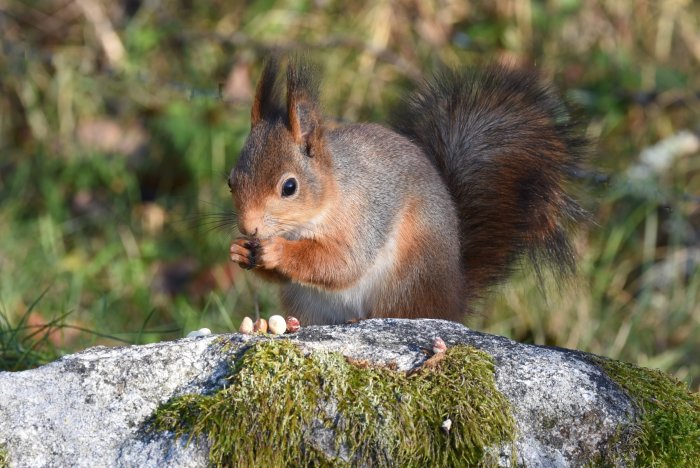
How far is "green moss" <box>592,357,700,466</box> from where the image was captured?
4.29ft

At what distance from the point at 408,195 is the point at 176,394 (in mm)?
840

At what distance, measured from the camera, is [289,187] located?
74.0 inches

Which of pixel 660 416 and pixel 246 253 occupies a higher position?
pixel 246 253

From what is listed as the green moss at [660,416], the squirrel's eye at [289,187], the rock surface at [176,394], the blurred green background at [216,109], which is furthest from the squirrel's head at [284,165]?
the blurred green background at [216,109]

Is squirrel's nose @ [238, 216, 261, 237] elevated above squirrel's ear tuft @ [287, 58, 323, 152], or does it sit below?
below

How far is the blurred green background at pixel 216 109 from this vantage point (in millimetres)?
3240

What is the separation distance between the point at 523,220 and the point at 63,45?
7.97ft

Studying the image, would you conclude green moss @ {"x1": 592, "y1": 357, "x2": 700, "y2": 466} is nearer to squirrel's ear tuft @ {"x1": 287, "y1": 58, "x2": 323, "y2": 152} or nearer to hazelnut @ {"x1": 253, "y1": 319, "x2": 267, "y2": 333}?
hazelnut @ {"x1": 253, "y1": 319, "x2": 267, "y2": 333}

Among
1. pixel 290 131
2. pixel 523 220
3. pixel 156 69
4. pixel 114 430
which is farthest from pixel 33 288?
pixel 114 430

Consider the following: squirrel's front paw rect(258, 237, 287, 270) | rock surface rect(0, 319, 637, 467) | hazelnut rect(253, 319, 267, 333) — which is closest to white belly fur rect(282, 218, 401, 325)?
squirrel's front paw rect(258, 237, 287, 270)

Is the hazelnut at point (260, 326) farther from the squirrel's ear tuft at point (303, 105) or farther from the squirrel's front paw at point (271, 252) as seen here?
the squirrel's ear tuft at point (303, 105)

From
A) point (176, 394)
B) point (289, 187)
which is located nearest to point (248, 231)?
point (289, 187)

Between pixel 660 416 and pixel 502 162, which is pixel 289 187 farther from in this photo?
pixel 660 416

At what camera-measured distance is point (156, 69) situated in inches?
150
